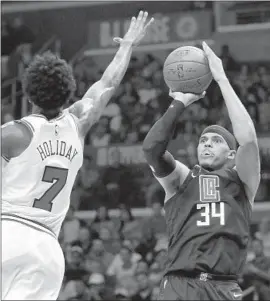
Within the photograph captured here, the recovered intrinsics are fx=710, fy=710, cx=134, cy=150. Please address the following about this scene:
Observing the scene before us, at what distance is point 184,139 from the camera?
44.4 ft

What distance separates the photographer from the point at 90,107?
489 centimetres

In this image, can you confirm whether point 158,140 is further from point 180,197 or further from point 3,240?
point 3,240

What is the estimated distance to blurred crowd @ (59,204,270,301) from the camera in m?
11.1

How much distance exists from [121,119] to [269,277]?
191 inches

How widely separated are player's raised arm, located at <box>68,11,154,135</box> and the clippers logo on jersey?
86cm

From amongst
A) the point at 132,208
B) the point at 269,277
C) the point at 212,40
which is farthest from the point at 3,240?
the point at 212,40

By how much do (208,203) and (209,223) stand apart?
0.16 metres

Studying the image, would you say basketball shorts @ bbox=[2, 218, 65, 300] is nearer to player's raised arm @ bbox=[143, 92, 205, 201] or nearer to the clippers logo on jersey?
player's raised arm @ bbox=[143, 92, 205, 201]

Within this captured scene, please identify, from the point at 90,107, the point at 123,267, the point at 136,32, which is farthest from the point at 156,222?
the point at 90,107

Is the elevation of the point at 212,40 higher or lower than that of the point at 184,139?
higher

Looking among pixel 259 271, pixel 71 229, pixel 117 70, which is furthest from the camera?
pixel 71 229

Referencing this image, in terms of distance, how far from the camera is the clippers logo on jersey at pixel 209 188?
15.9 feet

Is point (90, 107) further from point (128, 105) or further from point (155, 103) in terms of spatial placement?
point (128, 105)

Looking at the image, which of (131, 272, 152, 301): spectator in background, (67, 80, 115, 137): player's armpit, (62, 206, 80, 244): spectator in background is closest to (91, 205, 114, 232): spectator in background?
(62, 206, 80, 244): spectator in background
